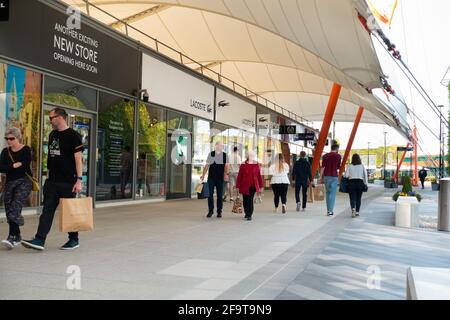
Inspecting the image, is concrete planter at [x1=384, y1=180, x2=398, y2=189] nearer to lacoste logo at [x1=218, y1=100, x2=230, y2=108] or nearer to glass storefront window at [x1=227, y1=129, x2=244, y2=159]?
glass storefront window at [x1=227, y1=129, x2=244, y2=159]

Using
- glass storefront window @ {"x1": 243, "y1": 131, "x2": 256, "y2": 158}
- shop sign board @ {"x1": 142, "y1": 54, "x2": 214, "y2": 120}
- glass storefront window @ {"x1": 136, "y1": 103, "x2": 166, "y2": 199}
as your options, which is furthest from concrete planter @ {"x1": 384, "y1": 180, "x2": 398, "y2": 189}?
glass storefront window @ {"x1": 136, "y1": 103, "x2": 166, "y2": 199}

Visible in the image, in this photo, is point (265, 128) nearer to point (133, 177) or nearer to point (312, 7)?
point (312, 7)

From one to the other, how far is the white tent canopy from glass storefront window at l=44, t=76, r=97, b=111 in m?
5.78

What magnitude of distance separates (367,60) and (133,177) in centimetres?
1013

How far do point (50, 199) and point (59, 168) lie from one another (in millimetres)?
420

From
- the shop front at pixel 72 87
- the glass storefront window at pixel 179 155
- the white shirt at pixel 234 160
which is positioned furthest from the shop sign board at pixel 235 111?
the shop front at pixel 72 87

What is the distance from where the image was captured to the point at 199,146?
19.2 m

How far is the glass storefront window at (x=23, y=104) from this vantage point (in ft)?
30.5

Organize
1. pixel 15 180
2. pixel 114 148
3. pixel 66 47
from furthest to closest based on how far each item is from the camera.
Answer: pixel 114 148
pixel 66 47
pixel 15 180

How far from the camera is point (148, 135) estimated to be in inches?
595

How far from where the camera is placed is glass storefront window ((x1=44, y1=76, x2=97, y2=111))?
10641 millimetres

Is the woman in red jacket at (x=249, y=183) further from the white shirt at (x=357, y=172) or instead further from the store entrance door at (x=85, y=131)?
the store entrance door at (x=85, y=131)

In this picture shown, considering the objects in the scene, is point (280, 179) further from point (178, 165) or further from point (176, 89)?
point (176, 89)

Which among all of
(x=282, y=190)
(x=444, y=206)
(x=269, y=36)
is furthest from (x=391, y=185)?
(x=444, y=206)
